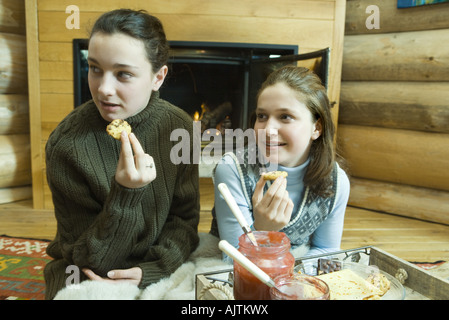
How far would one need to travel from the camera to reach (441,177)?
2.39 metres

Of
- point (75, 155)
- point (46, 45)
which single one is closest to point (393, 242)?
point (75, 155)

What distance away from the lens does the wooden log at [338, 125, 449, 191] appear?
7.85 feet

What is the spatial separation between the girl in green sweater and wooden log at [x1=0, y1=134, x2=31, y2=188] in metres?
1.68

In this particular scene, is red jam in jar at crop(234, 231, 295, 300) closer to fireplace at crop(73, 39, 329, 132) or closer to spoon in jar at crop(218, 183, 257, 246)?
spoon in jar at crop(218, 183, 257, 246)

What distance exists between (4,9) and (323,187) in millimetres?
2343

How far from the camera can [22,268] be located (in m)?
1.65

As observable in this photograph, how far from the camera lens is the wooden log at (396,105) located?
2348mm

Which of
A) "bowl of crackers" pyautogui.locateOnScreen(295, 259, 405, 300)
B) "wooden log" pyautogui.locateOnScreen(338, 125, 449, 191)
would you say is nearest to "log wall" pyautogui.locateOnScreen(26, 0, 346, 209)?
"wooden log" pyautogui.locateOnScreen(338, 125, 449, 191)

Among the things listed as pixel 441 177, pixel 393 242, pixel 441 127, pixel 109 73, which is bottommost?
pixel 393 242

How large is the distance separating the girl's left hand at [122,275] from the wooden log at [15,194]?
1.97 m

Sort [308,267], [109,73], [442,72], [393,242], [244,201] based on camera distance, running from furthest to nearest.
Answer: [442,72], [393,242], [244,201], [109,73], [308,267]
